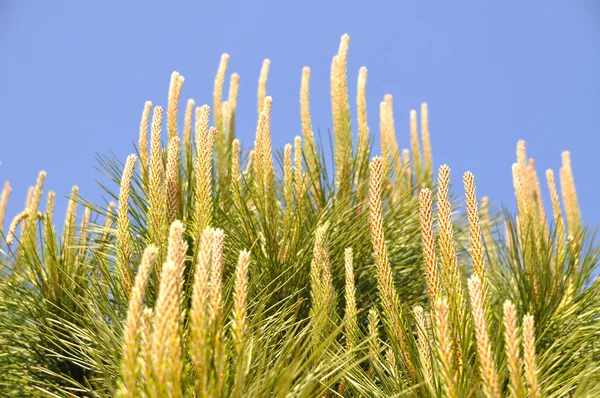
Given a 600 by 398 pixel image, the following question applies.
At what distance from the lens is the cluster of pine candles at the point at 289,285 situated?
878mm

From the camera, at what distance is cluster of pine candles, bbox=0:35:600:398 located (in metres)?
0.88

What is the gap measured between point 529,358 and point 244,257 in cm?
40

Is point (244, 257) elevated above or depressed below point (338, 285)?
below

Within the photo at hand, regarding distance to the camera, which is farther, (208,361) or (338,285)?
(338,285)

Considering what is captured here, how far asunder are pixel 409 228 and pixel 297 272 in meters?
0.65

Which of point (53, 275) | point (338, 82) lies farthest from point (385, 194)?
point (53, 275)

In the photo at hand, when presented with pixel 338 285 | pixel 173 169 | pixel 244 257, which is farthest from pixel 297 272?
pixel 244 257

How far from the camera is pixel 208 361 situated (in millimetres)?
862

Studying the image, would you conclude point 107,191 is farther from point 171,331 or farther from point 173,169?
point 171,331

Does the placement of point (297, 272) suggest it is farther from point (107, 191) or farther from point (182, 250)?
point (182, 250)

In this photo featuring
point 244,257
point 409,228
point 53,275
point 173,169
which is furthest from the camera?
point 409,228

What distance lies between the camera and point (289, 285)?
6.25 feet

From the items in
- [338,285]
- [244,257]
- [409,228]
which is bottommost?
[244,257]

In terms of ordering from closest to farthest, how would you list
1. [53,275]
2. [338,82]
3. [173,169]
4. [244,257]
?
[244,257], [173,169], [53,275], [338,82]
